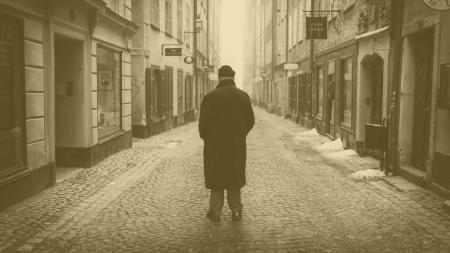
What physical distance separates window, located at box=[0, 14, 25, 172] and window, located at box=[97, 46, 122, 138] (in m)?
4.52

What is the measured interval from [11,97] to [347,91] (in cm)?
1056

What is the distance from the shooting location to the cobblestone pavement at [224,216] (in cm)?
557

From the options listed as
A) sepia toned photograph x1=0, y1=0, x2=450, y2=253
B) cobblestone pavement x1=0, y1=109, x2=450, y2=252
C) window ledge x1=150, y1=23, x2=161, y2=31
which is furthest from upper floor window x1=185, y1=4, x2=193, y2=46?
cobblestone pavement x1=0, y1=109, x2=450, y2=252

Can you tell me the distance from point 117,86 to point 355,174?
666cm

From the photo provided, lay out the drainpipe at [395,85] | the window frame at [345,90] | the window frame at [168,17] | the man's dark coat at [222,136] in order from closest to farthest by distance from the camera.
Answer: the man's dark coat at [222,136] → the drainpipe at [395,85] → the window frame at [345,90] → the window frame at [168,17]

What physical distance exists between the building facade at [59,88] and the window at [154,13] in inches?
171

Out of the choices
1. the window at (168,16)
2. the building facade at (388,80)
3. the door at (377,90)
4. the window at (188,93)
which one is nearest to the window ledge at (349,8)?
the building facade at (388,80)

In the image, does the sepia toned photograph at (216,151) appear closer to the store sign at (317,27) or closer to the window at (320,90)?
the store sign at (317,27)

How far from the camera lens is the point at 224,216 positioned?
679 centimetres

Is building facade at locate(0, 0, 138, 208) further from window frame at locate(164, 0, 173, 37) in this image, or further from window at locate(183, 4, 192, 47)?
window at locate(183, 4, 192, 47)

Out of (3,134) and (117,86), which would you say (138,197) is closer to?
(3,134)

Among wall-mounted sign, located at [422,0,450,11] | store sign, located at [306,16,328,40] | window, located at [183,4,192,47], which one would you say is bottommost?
wall-mounted sign, located at [422,0,450,11]

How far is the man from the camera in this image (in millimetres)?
6445

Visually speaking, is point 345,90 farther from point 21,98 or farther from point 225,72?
point 21,98
